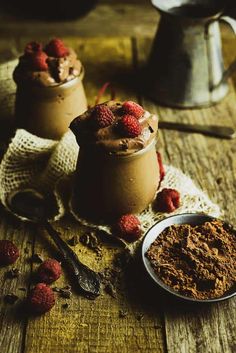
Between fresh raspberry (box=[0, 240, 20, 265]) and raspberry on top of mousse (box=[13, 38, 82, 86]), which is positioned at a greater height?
raspberry on top of mousse (box=[13, 38, 82, 86])

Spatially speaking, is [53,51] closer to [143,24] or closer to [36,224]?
[36,224]

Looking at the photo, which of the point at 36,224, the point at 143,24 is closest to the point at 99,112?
the point at 36,224

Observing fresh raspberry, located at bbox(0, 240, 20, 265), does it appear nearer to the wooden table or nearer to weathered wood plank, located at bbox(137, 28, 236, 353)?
the wooden table

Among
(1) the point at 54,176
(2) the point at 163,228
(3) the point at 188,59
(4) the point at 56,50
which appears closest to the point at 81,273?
(2) the point at 163,228

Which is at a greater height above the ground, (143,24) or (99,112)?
(99,112)

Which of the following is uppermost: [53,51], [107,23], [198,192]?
[53,51]

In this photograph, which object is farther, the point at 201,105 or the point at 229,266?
the point at 201,105

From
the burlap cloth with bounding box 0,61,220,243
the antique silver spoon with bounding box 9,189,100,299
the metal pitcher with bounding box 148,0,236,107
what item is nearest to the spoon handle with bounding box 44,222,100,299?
the antique silver spoon with bounding box 9,189,100,299
